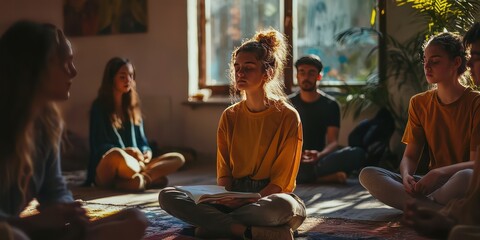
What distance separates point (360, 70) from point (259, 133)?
259 centimetres

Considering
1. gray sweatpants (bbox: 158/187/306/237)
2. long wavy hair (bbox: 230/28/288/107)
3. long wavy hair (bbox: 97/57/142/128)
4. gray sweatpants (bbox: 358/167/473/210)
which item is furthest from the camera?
long wavy hair (bbox: 97/57/142/128)

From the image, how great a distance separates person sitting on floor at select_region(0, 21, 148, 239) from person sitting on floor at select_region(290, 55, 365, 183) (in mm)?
2473

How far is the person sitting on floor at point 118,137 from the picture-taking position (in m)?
3.99

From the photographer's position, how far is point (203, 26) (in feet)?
18.6

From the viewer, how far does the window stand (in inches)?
200

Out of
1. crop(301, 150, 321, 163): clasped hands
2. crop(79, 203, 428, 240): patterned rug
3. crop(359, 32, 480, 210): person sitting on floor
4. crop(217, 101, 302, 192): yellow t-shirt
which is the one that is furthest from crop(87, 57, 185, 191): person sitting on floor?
crop(359, 32, 480, 210): person sitting on floor

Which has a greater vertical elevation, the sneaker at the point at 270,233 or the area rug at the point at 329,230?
the sneaker at the point at 270,233

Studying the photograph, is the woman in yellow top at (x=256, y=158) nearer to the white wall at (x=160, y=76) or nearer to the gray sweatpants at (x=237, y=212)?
the gray sweatpants at (x=237, y=212)

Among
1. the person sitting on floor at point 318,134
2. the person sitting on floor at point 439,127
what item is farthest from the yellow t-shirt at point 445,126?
the person sitting on floor at point 318,134

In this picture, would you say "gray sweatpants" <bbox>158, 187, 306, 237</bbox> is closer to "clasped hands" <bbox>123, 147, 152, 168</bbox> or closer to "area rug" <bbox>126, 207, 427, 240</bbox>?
"area rug" <bbox>126, 207, 427, 240</bbox>

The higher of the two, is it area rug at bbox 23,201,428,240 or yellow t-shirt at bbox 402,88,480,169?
→ yellow t-shirt at bbox 402,88,480,169

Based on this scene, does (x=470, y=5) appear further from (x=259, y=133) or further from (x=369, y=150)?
(x=259, y=133)

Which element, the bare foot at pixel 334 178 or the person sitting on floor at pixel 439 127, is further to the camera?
the bare foot at pixel 334 178

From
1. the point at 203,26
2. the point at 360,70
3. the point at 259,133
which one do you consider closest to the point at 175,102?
the point at 203,26
